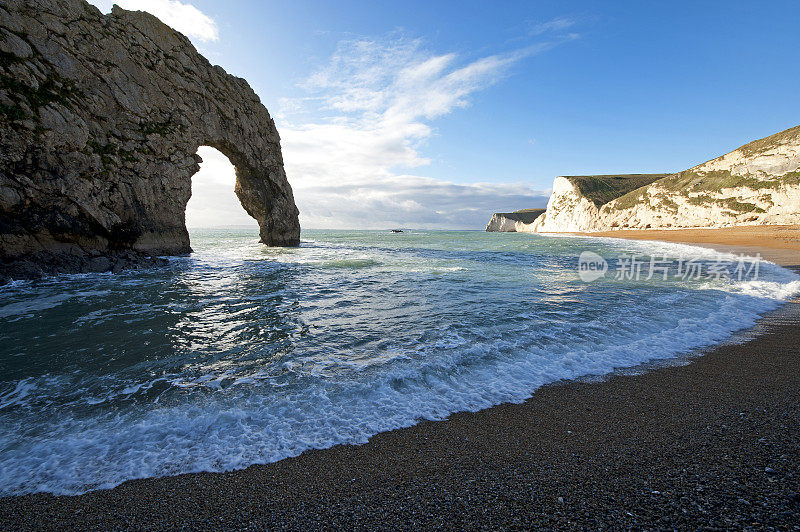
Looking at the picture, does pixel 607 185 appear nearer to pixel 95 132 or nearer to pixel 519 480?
pixel 95 132

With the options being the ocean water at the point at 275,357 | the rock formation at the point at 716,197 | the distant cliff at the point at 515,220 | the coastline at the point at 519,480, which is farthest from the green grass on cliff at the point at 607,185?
the coastline at the point at 519,480

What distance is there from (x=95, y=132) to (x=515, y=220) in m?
168

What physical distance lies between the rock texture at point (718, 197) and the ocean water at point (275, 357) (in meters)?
67.4

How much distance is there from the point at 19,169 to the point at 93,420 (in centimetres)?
1872

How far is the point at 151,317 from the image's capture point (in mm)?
9148

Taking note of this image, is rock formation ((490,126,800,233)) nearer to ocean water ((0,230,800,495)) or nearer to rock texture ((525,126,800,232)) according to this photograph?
rock texture ((525,126,800,232))

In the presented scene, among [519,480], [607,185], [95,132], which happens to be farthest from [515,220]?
[519,480]

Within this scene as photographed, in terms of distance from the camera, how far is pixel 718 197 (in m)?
66.4

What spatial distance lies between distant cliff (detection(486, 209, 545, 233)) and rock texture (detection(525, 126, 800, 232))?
50134mm

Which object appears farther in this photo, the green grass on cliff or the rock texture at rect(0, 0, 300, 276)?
the green grass on cliff

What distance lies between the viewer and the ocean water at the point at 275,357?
3811mm

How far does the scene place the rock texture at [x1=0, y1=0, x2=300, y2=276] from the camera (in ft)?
49.2

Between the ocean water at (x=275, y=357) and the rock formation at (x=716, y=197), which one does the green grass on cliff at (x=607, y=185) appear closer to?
the rock formation at (x=716, y=197)

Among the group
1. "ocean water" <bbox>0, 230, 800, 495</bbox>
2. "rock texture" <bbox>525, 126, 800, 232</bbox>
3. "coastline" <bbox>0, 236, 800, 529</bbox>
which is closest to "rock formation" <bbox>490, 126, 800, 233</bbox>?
"rock texture" <bbox>525, 126, 800, 232</bbox>
